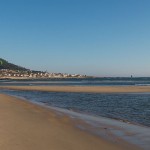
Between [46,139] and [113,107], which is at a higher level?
[46,139]

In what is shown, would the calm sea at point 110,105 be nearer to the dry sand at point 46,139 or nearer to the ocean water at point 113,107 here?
the ocean water at point 113,107

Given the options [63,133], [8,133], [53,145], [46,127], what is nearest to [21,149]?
[53,145]

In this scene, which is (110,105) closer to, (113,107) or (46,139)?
(113,107)

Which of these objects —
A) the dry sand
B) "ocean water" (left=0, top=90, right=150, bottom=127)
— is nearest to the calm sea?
"ocean water" (left=0, top=90, right=150, bottom=127)

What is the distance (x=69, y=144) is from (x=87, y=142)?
95cm

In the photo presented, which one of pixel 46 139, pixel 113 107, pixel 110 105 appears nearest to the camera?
pixel 46 139

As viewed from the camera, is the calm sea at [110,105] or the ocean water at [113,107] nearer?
the ocean water at [113,107]

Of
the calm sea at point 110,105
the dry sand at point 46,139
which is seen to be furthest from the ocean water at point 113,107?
the dry sand at point 46,139

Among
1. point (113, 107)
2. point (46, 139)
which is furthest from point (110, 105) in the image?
point (46, 139)

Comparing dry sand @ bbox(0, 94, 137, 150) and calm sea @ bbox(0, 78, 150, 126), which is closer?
dry sand @ bbox(0, 94, 137, 150)

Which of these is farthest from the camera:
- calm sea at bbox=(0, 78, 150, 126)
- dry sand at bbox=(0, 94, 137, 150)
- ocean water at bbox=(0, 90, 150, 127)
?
calm sea at bbox=(0, 78, 150, 126)

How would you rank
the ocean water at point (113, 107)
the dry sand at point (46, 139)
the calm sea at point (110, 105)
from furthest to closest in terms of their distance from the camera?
the calm sea at point (110, 105), the ocean water at point (113, 107), the dry sand at point (46, 139)

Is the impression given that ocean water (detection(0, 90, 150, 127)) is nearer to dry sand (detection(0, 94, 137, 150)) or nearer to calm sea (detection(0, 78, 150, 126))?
calm sea (detection(0, 78, 150, 126))

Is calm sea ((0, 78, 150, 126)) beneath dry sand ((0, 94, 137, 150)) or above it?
beneath
